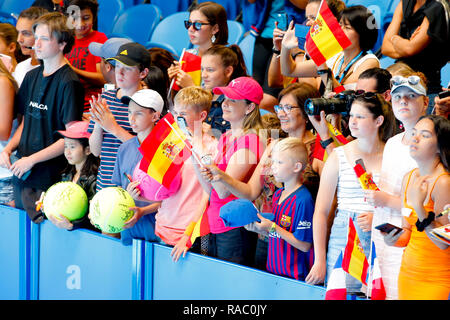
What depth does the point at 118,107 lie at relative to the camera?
4.46 m

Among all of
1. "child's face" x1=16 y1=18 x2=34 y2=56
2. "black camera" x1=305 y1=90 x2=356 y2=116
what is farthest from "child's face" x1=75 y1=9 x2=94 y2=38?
"black camera" x1=305 y1=90 x2=356 y2=116

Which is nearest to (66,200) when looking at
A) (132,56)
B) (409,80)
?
(132,56)

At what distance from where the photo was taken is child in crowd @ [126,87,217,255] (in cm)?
405

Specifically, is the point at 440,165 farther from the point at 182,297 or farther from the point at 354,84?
the point at 182,297

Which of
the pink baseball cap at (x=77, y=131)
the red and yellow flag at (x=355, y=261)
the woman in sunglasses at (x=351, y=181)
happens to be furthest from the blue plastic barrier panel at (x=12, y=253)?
the red and yellow flag at (x=355, y=261)

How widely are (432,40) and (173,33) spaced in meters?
3.47

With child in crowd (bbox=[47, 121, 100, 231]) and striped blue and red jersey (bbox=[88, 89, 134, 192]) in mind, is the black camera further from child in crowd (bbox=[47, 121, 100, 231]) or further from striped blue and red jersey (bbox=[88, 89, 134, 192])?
child in crowd (bbox=[47, 121, 100, 231])

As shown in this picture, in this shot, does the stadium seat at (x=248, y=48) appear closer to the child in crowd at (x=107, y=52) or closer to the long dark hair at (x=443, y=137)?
the child in crowd at (x=107, y=52)

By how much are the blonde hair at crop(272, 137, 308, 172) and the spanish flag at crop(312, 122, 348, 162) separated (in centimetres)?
17

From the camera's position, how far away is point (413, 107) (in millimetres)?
3152

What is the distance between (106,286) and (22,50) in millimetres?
2610

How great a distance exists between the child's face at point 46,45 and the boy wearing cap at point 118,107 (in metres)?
0.51

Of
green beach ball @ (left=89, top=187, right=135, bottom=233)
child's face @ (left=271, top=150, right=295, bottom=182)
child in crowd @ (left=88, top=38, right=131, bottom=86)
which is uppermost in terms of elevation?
child in crowd @ (left=88, top=38, right=131, bottom=86)

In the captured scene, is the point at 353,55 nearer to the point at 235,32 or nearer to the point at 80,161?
the point at 80,161
